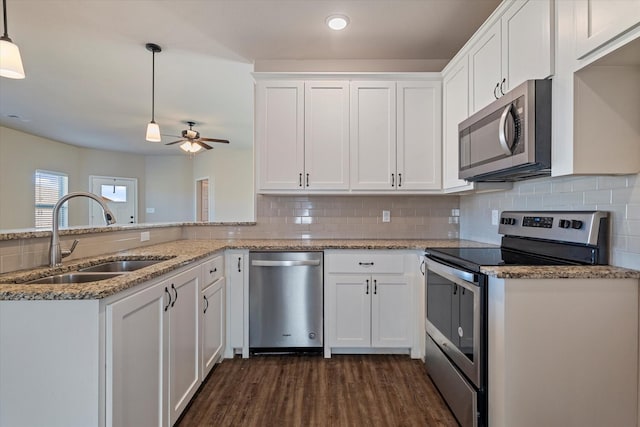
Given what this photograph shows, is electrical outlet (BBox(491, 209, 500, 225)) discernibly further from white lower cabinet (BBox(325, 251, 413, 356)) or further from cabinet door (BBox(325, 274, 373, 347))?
cabinet door (BBox(325, 274, 373, 347))

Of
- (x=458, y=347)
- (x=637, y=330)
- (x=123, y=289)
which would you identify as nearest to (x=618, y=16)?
(x=637, y=330)

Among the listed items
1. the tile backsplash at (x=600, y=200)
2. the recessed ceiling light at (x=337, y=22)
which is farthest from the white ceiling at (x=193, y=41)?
the tile backsplash at (x=600, y=200)

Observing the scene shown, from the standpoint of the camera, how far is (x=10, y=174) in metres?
5.58

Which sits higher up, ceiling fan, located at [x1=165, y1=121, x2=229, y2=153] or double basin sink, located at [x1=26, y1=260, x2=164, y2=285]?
ceiling fan, located at [x1=165, y1=121, x2=229, y2=153]

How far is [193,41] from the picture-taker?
276cm

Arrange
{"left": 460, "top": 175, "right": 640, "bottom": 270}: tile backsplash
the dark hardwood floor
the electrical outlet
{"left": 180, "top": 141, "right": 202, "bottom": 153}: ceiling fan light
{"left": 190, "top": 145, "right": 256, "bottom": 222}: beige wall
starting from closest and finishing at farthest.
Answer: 1. {"left": 460, "top": 175, "right": 640, "bottom": 270}: tile backsplash
2. the dark hardwood floor
3. the electrical outlet
4. {"left": 180, "top": 141, "right": 202, "bottom": 153}: ceiling fan light
5. {"left": 190, "top": 145, "right": 256, "bottom": 222}: beige wall

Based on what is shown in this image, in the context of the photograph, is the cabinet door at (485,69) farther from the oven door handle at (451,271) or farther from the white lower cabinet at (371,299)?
the white lower cabinet at (371,299)

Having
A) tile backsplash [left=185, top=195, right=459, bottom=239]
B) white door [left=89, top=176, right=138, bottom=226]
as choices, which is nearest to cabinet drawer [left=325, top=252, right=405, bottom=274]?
tile backsplash [left=185, top=195, right=459, bottom=239]

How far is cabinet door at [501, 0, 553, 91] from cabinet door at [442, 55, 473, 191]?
1.71ft

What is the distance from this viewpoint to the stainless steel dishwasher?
99.7 inches

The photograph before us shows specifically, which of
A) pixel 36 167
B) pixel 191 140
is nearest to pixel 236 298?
pixel 191 140

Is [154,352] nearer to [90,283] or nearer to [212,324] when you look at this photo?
[90,283]

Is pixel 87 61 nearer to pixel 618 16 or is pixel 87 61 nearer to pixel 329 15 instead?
pixel 329 15

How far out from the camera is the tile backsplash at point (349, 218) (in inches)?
123
